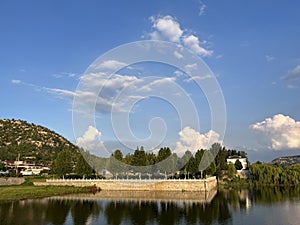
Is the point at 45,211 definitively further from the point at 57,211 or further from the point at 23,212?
the point at 23,212

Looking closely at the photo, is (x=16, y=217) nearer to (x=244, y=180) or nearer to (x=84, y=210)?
(x=84, y=210)

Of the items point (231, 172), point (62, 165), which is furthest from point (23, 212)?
point (231, 172)

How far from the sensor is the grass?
132 feet

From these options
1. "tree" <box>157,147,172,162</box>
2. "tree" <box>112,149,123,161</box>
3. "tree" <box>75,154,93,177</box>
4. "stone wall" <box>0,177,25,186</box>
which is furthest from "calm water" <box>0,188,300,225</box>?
"tree" <box>112,149,123,161</box>

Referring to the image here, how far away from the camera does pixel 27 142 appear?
115 metres

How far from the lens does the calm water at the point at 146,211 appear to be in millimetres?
26047

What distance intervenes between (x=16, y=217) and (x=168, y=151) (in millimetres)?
38449

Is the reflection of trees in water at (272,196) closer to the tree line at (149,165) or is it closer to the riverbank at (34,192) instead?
the tree line at (149,165)

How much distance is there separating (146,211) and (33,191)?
20692 millimetres

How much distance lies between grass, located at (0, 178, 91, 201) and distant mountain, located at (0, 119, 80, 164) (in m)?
45.7

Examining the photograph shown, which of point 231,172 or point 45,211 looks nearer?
point 45,211

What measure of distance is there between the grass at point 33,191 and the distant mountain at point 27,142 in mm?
45730

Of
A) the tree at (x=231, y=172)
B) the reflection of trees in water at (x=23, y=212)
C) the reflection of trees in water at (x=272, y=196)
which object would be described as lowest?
the reflection of trees in water at (x=23, y=212)

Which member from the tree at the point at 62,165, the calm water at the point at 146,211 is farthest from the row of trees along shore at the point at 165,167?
the calm water at the point at 146,211
